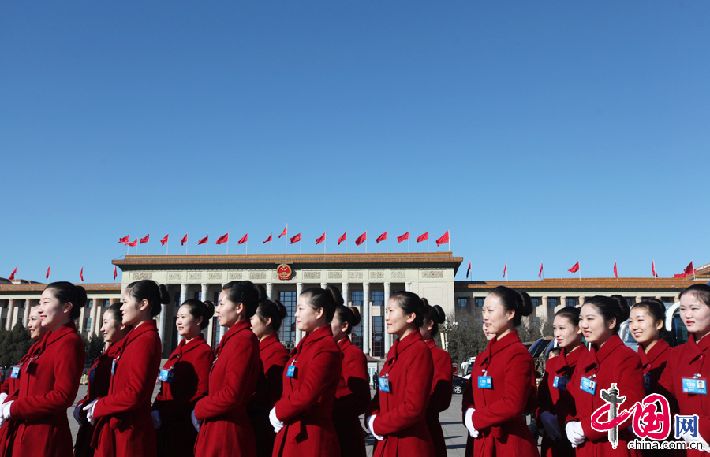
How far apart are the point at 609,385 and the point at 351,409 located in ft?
6.84

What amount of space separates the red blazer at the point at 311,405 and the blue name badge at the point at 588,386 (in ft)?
5.15

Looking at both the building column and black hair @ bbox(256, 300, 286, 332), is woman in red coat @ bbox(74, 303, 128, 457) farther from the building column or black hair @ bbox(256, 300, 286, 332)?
the building column

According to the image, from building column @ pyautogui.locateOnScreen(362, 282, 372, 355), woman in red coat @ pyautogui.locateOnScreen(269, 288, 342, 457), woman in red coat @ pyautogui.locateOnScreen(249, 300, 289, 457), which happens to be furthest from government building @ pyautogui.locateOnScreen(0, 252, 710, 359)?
woman in red coat @ pyautogui.locateOnScreen(269, 288, 342, 457)

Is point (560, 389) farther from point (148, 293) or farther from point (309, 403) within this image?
point (148, 293)

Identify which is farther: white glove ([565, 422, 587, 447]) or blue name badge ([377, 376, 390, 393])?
blue name badge ([377, 376, 390, 393])

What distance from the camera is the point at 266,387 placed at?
4609 mm

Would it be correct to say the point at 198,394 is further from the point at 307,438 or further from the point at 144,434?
the point at 307,438

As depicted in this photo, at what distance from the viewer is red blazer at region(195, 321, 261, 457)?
3.70m

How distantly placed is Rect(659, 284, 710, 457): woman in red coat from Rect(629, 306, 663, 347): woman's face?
76 cm

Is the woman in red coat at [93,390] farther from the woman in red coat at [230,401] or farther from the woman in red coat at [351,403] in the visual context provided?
the woman in red coat at [351,403]

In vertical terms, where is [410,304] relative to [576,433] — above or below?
above

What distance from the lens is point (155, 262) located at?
4956 cm

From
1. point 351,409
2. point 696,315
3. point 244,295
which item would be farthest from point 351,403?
point 696,315

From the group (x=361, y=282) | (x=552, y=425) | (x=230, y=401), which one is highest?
(x=361, y=282)
